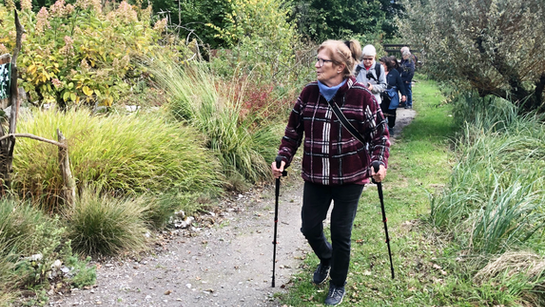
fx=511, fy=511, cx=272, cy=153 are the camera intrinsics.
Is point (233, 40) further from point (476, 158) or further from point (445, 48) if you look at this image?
point (476, 158)

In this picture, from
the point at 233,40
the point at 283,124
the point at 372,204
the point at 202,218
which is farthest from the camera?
the point at 233,40

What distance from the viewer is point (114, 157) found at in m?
5.54

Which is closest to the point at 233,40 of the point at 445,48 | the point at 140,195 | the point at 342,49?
the point at 445,48

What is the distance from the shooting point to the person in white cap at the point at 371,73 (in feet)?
26.6

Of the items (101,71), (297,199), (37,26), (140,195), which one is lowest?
(297,199)

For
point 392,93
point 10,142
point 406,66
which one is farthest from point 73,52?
point 406,66

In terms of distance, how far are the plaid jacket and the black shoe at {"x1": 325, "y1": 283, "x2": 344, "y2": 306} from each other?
3.18ft

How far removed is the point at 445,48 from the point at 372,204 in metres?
4.44

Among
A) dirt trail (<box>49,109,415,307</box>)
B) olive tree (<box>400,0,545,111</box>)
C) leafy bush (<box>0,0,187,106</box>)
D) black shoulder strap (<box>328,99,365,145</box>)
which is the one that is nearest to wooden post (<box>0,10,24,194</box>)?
dirt trail (<box>49,109,415,307</box>)

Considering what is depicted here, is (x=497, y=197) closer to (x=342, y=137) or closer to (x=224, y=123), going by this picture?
(x=342, y=137)

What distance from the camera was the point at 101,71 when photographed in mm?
6996

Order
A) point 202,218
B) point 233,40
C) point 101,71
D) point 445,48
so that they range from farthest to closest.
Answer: point 233,40 < point 445,48 < point 101,71 < point 202,218

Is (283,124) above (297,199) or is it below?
above

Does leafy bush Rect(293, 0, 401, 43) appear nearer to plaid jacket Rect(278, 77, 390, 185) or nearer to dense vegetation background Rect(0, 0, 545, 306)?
dense vegetation background Rect(0, 0, 545, 306)
